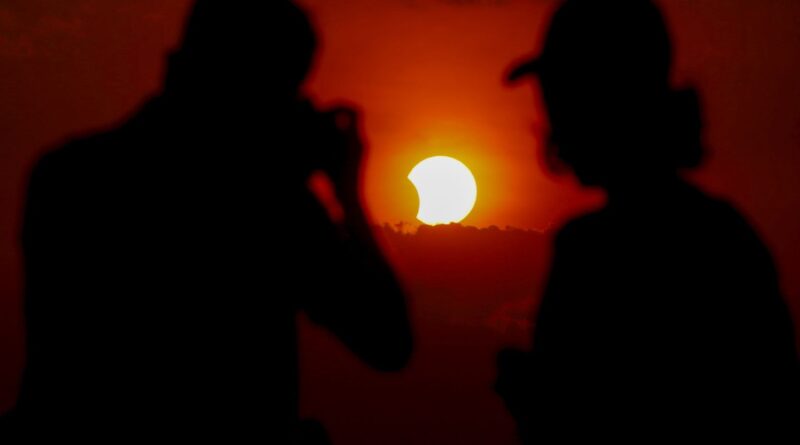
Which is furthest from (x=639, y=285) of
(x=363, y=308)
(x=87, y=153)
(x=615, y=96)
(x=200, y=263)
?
(x=87, y=153)

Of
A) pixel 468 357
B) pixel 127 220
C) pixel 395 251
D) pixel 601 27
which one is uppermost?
A: pixel 468 357

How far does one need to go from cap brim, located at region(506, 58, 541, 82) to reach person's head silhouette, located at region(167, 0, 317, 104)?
57 centimetres

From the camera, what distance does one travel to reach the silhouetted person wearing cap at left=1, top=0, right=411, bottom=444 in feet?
3.34

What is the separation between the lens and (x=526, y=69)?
1522mm

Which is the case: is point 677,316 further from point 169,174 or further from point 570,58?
point 169,174

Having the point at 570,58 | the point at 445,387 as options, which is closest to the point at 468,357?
the point at 445,387

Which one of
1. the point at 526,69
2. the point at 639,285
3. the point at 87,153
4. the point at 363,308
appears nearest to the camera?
the point at 87,153

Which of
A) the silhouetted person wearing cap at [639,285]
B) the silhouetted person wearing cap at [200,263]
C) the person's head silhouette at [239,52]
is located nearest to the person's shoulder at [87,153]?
the silhouetted person wearing cap at [200,263]

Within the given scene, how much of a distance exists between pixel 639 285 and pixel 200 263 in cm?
85

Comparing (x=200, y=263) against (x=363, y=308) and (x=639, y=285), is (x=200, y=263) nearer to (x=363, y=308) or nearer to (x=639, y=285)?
(x=363, y=308)

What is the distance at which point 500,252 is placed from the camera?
11.5 metres

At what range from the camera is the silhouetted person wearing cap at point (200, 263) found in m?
1.02

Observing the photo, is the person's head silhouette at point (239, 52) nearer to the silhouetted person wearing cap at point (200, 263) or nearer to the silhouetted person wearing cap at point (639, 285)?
the silhouetted person wearing cap at point (200, 263)

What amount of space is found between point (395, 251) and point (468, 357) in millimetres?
9220
